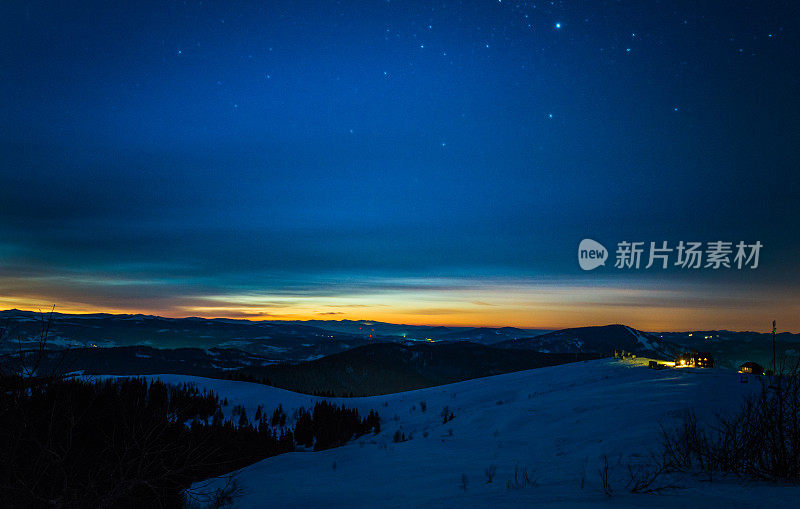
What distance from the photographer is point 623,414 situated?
11867 millimetres

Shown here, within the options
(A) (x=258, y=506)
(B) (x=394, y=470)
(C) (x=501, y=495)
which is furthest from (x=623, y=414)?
(A) (x=258, y=506)

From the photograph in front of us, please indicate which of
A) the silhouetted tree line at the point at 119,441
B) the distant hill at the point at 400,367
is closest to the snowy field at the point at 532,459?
the silhouetted tree line at the point at 119,441

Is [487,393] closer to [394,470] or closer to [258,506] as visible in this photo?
[394,470]

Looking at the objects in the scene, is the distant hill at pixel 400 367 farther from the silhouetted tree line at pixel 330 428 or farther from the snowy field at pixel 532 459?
the snowy field at pixel 532 459

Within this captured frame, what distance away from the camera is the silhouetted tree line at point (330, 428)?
1720 centimetres

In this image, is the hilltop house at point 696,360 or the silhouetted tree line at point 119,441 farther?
the hilltop house at point 696,360

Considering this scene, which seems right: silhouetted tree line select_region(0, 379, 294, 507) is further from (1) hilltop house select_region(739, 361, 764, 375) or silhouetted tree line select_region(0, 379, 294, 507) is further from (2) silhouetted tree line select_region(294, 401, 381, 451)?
(1) hilltop house select_region(739, 361, 764, 375)

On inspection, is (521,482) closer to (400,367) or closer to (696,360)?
(696,360)

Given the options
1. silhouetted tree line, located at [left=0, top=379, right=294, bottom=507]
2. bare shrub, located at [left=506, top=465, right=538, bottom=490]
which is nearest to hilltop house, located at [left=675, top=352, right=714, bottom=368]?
silhouetted tree line, located at [left=0, top=379, right=294, bottom=507]

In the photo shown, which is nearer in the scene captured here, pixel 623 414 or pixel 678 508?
pixel 678 508

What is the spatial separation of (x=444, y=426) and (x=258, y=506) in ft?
33.3

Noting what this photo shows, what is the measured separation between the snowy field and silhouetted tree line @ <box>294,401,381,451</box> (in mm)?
1031

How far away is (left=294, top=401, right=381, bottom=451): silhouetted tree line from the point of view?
1720cm

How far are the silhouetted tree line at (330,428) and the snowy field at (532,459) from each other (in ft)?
3.38
